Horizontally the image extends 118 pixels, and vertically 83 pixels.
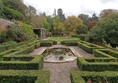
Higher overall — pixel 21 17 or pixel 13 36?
pixel 21 17

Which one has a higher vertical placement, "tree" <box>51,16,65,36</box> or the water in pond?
"tree" <box>51,16,65,36</box>

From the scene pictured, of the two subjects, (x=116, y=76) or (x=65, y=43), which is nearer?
(x=116, y=76)

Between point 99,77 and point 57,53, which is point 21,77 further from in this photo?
point 57,53

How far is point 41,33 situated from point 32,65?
3706cm

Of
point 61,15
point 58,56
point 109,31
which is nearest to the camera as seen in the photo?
point 58,56

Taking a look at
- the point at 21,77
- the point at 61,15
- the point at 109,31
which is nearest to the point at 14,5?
the point at 109,31

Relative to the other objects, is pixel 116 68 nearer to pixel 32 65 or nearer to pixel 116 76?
pixel 116 76

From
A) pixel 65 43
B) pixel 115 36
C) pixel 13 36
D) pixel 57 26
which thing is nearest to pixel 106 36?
pixel 115 36

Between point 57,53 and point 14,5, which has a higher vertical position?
point 14,5

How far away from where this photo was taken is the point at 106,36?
25.1 m

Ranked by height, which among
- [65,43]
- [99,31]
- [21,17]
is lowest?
[65,43]

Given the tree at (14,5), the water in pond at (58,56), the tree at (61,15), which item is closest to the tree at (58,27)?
the tree at (14,5)

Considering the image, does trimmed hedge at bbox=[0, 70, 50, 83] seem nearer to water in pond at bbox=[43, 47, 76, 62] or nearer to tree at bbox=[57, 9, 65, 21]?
water in pond at bbox=[43, 47, 76, 62]

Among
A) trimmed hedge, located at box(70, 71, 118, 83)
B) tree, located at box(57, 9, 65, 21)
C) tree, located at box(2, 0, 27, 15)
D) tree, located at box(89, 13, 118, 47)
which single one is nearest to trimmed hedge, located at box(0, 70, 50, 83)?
trimmed hedge, located at box(70, 71, 118, 83)
